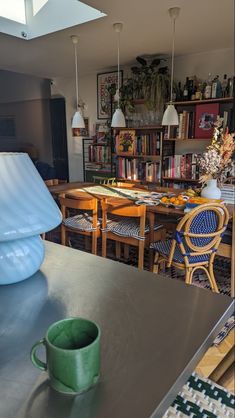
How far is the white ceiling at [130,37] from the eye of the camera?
234 centimetres

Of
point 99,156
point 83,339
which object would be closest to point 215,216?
point 83,339

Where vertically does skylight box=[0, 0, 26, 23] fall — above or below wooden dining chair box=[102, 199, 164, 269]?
above

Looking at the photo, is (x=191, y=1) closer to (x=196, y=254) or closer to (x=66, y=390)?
(x=196, y=254)

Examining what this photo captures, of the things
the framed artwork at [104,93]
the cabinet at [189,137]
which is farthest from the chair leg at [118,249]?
the framed artwork at [104,93]

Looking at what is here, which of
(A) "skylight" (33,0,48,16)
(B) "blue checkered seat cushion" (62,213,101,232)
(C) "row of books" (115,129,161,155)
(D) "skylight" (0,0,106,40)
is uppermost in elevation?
(A) "skylight" (33,0,48,16)

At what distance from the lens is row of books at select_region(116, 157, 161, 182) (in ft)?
13.5

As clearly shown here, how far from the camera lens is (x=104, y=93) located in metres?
4.57

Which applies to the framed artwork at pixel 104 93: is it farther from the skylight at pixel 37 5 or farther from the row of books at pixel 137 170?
the skylight at pixel 37 5

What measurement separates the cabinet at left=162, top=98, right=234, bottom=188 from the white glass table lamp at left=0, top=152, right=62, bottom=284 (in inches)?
119

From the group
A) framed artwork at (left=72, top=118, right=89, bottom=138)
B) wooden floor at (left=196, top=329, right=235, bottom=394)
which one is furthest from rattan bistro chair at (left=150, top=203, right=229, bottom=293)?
framed artwork at (left=72, top=118, right=89, bottom=138)

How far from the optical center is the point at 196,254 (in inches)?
79.9

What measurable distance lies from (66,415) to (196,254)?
167 centimetres

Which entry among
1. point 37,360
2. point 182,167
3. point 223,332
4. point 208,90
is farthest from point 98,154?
point 37,360

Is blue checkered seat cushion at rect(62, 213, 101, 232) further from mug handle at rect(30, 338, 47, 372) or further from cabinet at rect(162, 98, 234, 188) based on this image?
mug handle at rect(30, 338, 47, 372)
